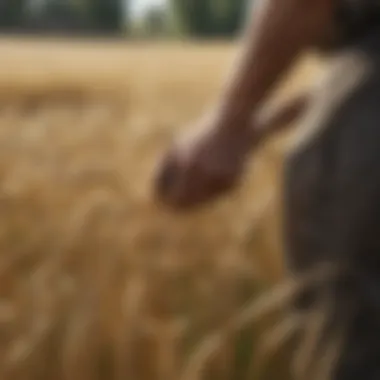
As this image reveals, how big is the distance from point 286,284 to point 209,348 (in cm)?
6

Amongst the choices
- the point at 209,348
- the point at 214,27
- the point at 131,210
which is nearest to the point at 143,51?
the point at 214,27

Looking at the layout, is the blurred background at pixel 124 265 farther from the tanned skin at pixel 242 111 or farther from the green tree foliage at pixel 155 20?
the green tree foliage at pixel 155 20

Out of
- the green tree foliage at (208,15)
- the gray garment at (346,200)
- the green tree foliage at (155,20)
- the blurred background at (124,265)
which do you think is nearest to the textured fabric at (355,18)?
the gray garment at (346,200)

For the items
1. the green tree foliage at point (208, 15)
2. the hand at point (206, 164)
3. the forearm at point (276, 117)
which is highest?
the green tree foliage at point (208, 15)

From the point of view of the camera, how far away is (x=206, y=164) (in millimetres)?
400

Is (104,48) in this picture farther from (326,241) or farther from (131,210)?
(326,241)

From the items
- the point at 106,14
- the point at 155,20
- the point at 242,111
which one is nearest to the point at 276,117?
the point at 242,111

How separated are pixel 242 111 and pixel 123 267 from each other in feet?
0.47

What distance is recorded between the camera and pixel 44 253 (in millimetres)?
547

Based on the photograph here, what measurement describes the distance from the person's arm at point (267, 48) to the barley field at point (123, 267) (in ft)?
0.27

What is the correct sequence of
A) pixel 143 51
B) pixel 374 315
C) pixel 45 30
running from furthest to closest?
pixel 143 51, pixel 45 30, pixel 374 315

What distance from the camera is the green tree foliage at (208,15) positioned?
1.70 m

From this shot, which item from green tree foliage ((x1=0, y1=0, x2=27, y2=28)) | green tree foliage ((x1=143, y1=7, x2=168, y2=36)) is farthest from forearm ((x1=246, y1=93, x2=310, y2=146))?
green tree foliage ((x1=0, y1=0, x2=27, y2=28))

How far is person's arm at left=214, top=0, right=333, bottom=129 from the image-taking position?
383 millimetres
